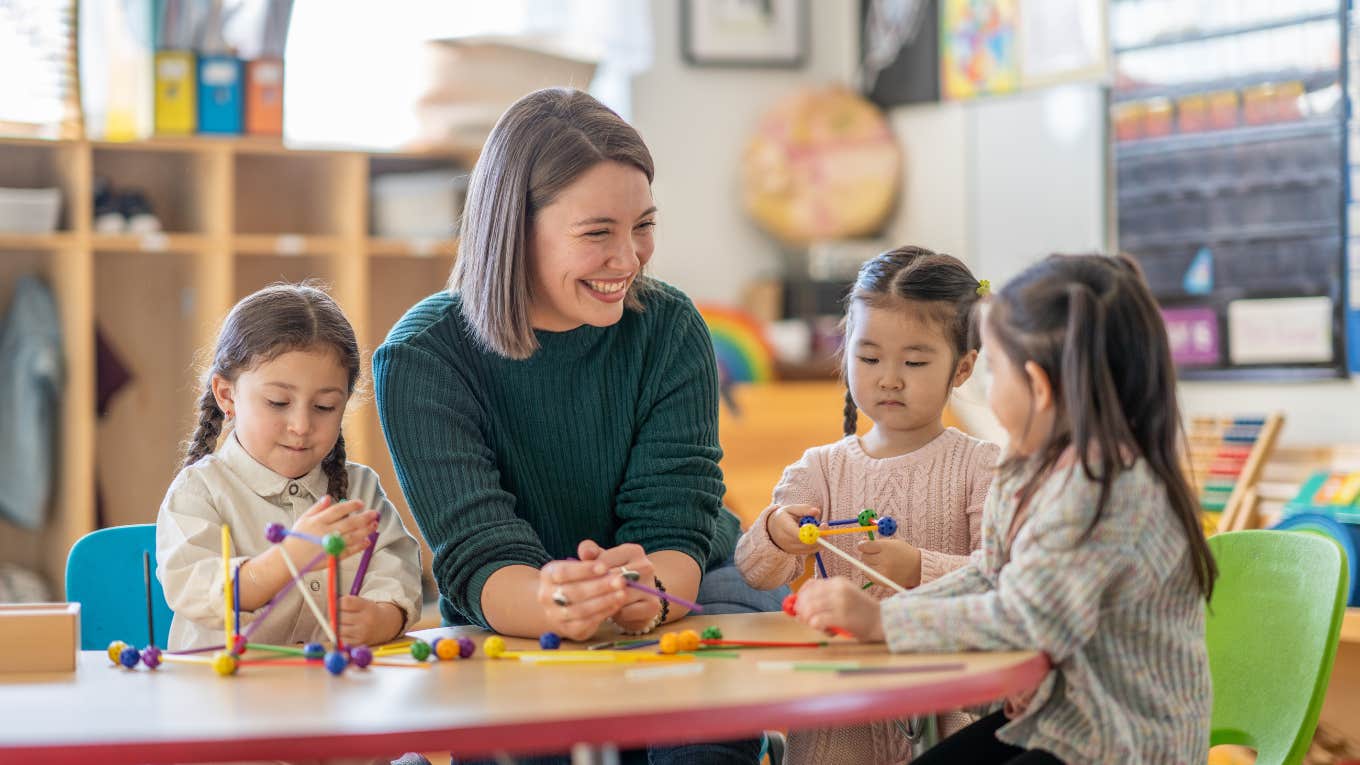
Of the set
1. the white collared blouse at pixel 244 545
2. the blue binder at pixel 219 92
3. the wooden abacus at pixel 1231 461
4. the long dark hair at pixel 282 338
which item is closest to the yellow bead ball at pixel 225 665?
the white collared blouse at pixel 244 545

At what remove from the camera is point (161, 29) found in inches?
152

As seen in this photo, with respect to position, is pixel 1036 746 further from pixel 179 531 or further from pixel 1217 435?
pixel 1217 435

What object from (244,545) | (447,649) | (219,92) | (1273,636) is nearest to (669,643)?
(447,649)

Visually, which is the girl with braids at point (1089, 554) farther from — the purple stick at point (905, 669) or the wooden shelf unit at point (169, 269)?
the wooden shelf unit at point (169, 269)

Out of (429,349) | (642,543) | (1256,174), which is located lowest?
(642,543)

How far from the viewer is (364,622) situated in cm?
143

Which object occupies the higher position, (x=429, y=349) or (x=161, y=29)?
(x=161, y=29)

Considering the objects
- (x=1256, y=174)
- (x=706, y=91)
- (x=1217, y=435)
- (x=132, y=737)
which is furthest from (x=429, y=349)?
(x=706, y=91)

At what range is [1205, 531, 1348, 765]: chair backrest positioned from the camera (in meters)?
1.61

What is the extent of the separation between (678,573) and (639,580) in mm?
143

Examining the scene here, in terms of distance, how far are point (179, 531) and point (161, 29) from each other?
272 cm

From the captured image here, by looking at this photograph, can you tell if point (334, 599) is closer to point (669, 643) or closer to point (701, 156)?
point (669, 643)

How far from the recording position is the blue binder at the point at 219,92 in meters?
3.88

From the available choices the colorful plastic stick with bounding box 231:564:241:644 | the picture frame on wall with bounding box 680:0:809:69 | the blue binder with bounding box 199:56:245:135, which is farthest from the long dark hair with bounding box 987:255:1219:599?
the picture frame on wall with bounding box 680:0:809:69
